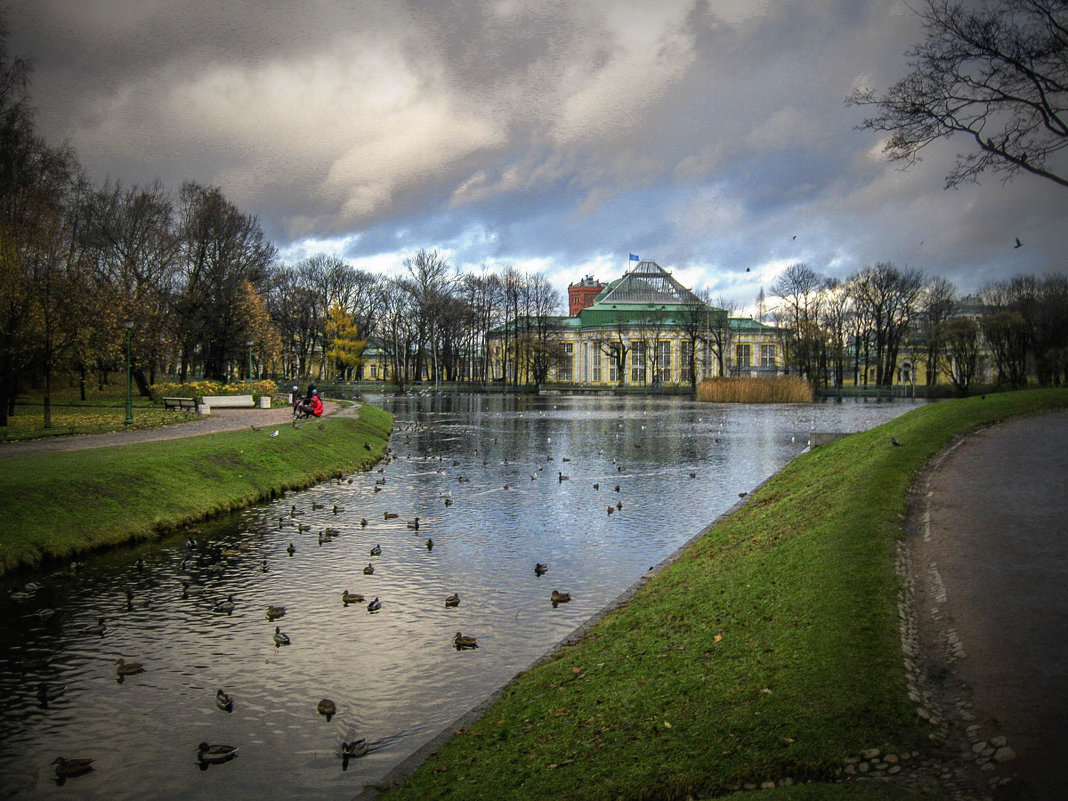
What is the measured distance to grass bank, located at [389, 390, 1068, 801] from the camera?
18.6ft

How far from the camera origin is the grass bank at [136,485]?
1473 centimetres

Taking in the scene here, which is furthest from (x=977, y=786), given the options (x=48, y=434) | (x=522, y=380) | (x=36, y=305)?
(x=522, y=380)

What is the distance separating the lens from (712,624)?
870 cm

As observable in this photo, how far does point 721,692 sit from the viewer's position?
6.77 metres

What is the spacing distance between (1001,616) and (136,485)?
56.8ft

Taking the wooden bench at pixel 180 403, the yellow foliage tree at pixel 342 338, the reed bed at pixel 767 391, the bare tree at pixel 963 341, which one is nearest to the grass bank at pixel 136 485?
the wooden bench at pixel 180 403

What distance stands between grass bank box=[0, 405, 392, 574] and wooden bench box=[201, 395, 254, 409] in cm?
1777

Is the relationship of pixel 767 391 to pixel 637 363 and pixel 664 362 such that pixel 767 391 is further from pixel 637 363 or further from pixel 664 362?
pixel 637 363

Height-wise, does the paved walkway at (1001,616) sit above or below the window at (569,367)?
below

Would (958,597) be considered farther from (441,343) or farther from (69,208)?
(441,343)

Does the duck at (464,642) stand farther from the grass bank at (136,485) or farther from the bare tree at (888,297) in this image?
the bare tree at (888,297)

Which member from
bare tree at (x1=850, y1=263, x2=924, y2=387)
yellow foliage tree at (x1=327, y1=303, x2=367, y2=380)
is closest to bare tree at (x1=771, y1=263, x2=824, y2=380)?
bare tree at (x1=850, y1=263, x2=924, y2=387)

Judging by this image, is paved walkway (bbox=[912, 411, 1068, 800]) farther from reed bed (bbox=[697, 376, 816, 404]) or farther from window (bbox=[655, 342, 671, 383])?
window (bbox=[655, 342, 671, 383])

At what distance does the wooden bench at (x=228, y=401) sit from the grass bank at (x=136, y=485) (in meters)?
17.8
